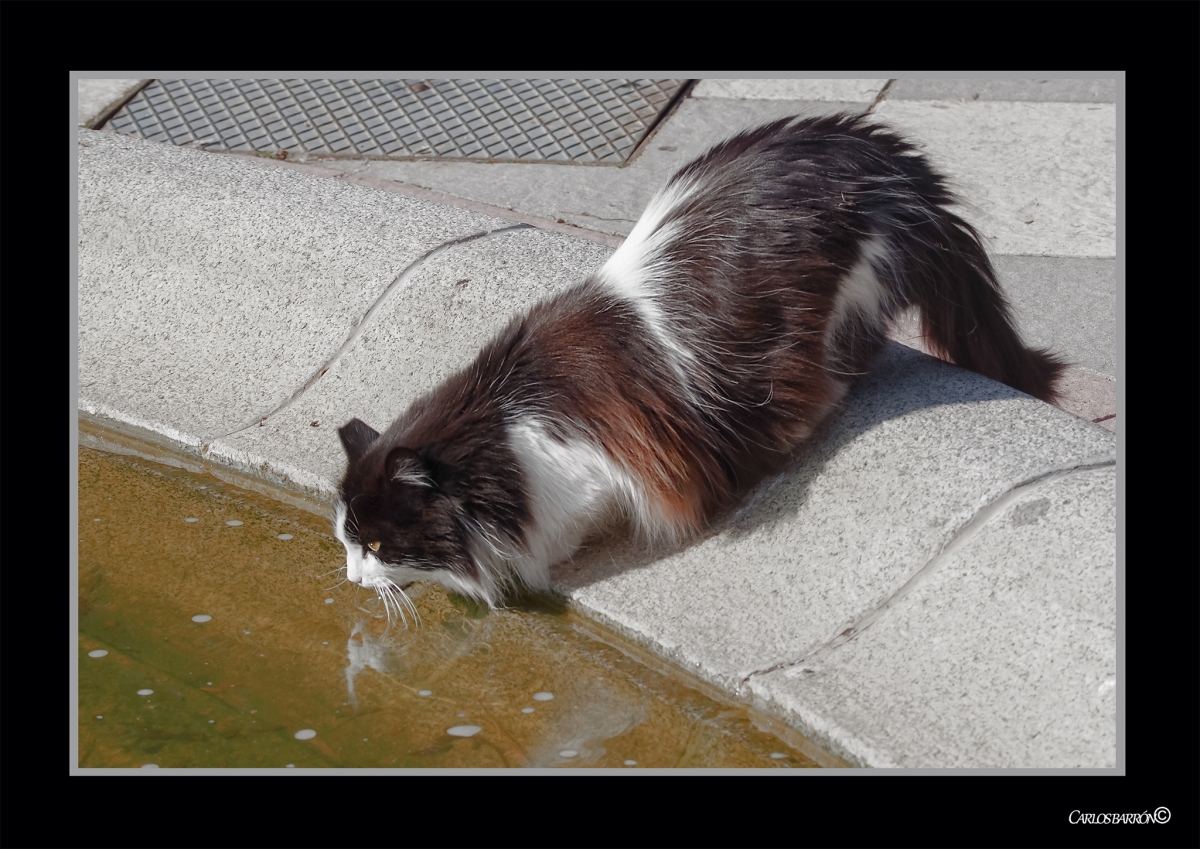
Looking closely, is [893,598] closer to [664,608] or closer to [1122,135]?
[664,608]

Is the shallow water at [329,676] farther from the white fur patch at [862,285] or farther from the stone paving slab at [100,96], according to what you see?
the stone paving slab at [100,96]

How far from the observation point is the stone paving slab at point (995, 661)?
276 cm

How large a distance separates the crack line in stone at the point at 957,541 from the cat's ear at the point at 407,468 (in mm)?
1005

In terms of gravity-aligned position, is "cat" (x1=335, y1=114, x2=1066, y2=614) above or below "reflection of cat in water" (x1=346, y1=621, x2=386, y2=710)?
above

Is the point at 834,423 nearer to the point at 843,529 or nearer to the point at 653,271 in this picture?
the point at 843,529

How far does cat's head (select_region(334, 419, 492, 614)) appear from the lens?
3.29m

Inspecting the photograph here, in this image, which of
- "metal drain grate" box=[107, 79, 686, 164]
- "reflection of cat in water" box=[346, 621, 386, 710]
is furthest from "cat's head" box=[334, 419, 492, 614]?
"metal drain grate" box=[107, 79, 686, 164]

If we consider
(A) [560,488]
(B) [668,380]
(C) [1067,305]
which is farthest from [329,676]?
(C) [1067,305]

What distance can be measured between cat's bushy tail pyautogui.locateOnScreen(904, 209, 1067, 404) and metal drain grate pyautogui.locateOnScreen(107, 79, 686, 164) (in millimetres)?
2467

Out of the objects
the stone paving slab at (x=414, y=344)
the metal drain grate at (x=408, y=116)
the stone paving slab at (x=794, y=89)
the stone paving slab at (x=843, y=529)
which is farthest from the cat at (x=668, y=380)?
the stone paving slab at (x=794, y=89)

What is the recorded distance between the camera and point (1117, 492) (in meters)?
2.97

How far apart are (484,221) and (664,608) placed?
198 cm

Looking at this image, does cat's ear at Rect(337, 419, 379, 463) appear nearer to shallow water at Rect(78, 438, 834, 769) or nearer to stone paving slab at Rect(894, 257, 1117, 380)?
shallow water at Rect(78, 438, 834, 769)

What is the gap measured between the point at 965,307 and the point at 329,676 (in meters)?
2.14
